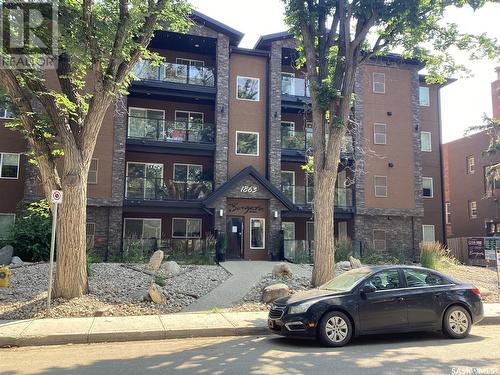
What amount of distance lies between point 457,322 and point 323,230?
16.6ft

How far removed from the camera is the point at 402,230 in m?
25.2

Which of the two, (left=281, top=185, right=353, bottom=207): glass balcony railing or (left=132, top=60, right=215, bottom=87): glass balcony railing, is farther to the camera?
(left=281, top=185, right=353, bottom=207): glass balcony railing

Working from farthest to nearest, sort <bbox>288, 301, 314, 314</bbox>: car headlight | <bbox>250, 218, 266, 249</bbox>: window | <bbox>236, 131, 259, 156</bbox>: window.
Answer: <bbox>236, 131, 259, 156</bbox>: window, <bbox>250, 218, 266, 249</bbox>: window, <bbox>288, 301, 314, 314</bbox>: car headlight

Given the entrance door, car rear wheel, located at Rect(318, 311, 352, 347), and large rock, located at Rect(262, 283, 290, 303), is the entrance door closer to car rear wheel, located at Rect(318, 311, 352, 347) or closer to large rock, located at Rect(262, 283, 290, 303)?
large rock, located at Rect(262, 283, 290, 303)

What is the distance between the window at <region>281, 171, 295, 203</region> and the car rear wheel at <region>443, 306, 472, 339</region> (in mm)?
15283

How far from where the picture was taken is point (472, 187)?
1318 inches

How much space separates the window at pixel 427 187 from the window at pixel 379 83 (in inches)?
247

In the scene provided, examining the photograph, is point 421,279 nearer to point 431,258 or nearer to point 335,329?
point 335,329

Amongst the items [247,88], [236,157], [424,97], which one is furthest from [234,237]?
[424,97]

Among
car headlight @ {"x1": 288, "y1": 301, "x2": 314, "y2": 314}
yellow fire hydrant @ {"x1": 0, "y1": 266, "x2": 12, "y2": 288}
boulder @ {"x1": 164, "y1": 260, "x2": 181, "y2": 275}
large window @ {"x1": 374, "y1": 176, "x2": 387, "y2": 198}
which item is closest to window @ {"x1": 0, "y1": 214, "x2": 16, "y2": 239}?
yellow fire hydrant @ {"x1": 0, "y1": 266, "x2": 12, "y2": 288}

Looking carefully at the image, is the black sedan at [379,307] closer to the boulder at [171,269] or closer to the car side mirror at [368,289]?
the car side mirror at [368,289]

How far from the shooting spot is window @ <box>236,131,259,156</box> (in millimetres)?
23438

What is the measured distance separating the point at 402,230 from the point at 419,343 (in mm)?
17973

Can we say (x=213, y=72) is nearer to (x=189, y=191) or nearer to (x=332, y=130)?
(x=189, y=191)
